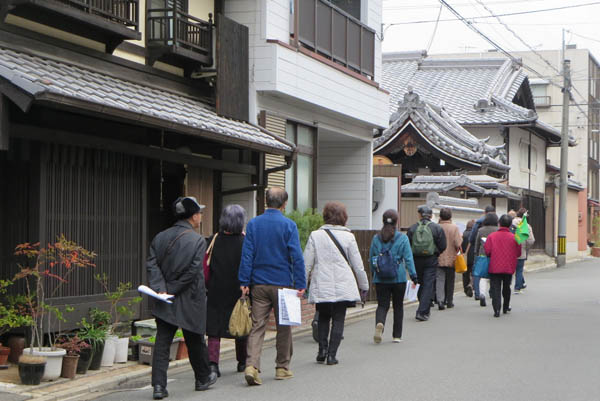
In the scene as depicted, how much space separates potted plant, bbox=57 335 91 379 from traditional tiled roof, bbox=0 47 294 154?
2.55 metres

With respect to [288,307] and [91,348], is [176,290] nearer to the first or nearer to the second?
[288,307]

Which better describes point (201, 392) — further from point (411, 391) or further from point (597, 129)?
point (597, 129)

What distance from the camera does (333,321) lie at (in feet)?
34.3

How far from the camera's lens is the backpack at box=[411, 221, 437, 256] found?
1515cm

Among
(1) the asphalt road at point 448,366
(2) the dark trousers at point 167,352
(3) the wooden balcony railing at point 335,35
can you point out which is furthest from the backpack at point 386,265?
(3) the wooden balcony railing at point 335,35

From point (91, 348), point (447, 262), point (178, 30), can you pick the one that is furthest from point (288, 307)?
point (447, 262)

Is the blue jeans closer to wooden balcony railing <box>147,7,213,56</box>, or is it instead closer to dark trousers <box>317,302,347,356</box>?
wooden balcony railing <box>147,7,213,56</box>

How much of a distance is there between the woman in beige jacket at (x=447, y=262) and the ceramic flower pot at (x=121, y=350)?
8170 mm

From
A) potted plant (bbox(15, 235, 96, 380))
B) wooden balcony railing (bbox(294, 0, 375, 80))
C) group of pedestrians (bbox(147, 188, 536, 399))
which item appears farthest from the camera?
wooden balcony railing (bbox(294, 0, 375, 80))

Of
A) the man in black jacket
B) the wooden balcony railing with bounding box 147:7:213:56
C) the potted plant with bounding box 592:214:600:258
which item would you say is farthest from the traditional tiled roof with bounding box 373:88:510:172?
the potted plant with bounding box 592:214:600:258

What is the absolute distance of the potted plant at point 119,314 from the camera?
1022cm

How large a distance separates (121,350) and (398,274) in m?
4.09

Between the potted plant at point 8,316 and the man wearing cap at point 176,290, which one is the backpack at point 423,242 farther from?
the potted plant at point 8,316

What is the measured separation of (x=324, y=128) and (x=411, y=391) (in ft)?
33.9
